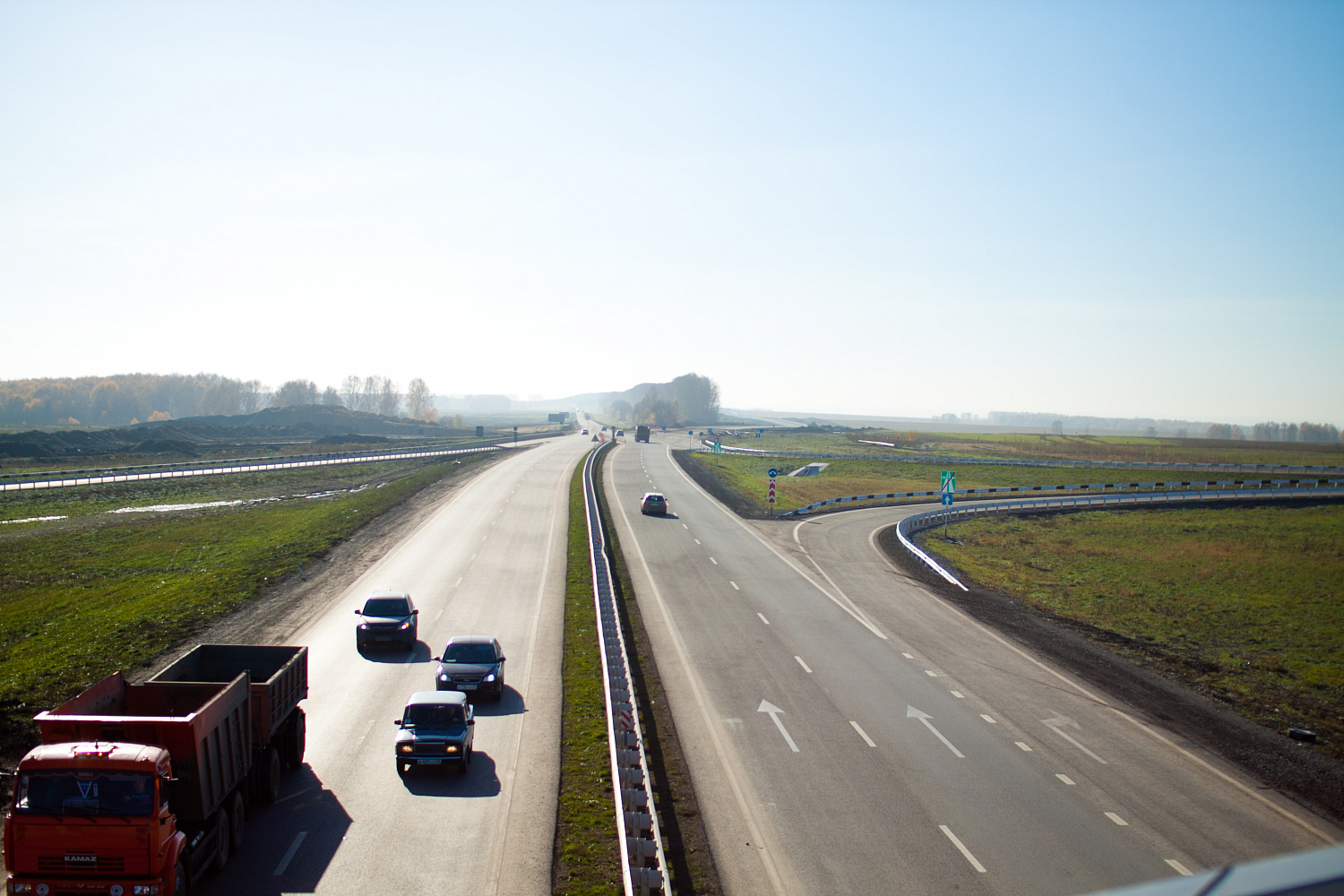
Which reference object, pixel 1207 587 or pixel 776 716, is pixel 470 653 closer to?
pixel 776 716

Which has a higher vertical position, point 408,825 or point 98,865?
point 98,865

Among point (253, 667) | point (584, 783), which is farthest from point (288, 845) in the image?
point (584, 783)

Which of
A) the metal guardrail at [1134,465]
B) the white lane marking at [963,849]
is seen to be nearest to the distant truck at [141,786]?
the white lane marking at [963,849]

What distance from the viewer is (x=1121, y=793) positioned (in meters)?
16.2

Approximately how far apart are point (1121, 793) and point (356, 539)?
37.4 meters

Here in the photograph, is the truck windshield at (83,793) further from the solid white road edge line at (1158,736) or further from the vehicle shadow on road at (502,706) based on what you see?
the solid white road edge line at (1158,736)

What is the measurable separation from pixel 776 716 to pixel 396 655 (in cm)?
1189

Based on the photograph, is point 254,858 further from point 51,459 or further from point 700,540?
point 51,459

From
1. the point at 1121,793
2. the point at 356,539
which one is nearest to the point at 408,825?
the point at 1121,793

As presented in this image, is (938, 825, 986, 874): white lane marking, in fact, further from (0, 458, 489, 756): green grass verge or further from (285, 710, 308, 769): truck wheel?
(0, 458, 489, 756): green grass verge

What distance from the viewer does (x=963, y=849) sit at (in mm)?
13891

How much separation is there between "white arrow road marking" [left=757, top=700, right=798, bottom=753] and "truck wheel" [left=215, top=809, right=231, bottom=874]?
37.3ft

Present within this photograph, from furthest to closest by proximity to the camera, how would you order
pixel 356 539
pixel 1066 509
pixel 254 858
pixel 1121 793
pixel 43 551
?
pixel 1066 509 < pixel 356 539 < pixel 43 551 < pixel 1121 793 < pixel 254 858

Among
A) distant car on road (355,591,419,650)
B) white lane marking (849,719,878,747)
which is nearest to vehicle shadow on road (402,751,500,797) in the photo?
distant car on road (355,591,419,650)
